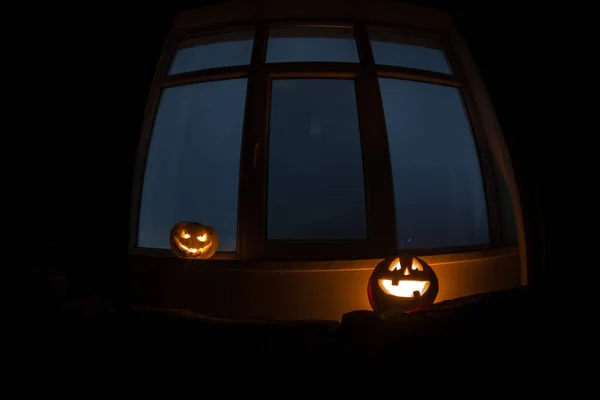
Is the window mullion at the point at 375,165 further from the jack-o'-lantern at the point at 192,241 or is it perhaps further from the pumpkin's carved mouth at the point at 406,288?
the jack-o'-lantern at the point at 192,241

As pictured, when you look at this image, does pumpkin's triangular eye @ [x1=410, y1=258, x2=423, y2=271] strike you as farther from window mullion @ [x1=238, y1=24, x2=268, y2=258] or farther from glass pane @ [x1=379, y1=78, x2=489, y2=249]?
window mullion @ [x1=238, y1=24, x2=268, y2=258]

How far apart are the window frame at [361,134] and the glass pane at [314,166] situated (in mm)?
93

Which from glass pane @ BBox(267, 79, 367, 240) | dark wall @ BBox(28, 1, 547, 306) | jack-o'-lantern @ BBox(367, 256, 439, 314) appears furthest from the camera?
glass pane @ BBox(267, 79, 367, 240)

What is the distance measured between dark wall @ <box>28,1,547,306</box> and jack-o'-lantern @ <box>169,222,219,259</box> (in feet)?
1.67

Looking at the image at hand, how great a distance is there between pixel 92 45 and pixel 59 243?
160 cm

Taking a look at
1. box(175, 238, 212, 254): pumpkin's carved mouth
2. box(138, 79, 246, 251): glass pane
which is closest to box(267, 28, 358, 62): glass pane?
box(138, 79, 246, 251): glass pane

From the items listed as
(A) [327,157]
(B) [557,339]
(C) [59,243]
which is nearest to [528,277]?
(B) [557,339]

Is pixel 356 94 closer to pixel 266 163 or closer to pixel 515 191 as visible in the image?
pixel 266 163

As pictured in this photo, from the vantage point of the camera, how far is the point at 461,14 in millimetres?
2859

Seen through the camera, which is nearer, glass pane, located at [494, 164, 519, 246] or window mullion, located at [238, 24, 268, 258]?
window mullion, located at [238, 24, 268, 258]

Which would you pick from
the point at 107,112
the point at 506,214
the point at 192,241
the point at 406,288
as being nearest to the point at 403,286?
the point at 406,288

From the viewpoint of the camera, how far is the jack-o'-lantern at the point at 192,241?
93.7 inches

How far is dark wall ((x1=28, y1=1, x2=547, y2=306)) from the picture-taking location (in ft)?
8.39

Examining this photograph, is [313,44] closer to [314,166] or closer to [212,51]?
[212,51]
